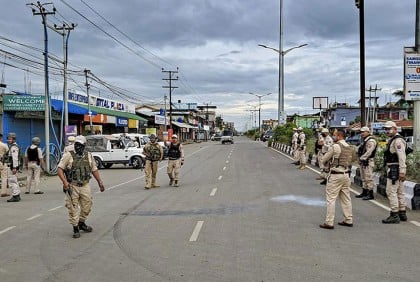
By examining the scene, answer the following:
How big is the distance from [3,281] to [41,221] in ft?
14.5

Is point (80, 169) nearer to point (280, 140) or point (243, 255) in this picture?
point (243, 255)

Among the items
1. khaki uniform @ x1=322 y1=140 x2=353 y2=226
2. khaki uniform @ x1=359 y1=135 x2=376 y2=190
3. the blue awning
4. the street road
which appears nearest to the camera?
the street road

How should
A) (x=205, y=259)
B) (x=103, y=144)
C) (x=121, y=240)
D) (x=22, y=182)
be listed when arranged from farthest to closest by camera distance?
(x=103, y=144)
(x=22, y=182)
(x=121, y=240)
(x=205, y=259)

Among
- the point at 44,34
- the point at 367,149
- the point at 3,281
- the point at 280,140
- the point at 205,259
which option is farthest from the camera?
the point at 280,140

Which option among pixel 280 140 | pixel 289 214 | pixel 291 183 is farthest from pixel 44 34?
pixel 280 140

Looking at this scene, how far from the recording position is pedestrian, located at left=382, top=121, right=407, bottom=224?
9.25m

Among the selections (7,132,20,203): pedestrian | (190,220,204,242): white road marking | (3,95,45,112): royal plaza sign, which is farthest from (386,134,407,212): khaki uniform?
(3,95,45,112): royal plaza sign

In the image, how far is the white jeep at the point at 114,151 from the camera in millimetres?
27047

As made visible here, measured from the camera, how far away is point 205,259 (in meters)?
6.72

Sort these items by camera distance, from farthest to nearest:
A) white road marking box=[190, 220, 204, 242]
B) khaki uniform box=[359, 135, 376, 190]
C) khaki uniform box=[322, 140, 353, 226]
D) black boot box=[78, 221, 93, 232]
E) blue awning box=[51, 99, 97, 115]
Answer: blue awning box=[51, 99, 97, 115] < khaki uniform box=[359, 135, 376, 190] < khaki uniform box=[322, 140, 353, 226] < black boot box=[78, 221, 93, 232] < white road marking box=[190, 220, 204, 242]

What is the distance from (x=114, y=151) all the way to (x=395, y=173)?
1999cm

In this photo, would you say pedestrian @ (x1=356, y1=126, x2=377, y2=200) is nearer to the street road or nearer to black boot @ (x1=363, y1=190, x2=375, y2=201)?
black boot @ (x1=363, y1=190, x2=375, y2=201)

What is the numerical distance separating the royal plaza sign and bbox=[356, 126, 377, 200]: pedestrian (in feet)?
61.4

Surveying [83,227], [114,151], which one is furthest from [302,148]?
[83,227]
